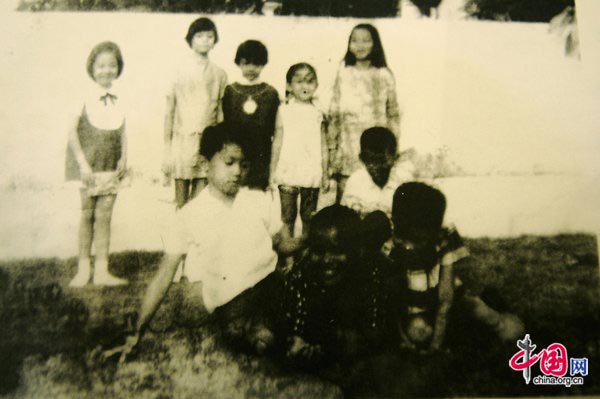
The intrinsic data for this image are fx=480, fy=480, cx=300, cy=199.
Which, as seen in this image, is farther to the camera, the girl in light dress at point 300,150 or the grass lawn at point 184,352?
the girl in light dress at point 300,150

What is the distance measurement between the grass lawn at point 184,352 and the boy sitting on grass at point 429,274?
0.04 meters

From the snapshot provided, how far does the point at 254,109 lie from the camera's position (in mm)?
1477

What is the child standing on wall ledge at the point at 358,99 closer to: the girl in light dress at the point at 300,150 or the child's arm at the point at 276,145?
the girl in light dress at the point at 300,150

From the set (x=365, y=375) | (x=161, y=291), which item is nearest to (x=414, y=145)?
(x=365, y=375)

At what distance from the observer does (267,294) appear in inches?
55.2

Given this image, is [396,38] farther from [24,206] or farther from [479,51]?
[24,206]

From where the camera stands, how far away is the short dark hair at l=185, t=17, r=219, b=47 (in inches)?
59.3

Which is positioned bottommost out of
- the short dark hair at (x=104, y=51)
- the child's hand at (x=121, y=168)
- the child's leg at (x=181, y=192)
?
the child's leg at (x=181, y=192)

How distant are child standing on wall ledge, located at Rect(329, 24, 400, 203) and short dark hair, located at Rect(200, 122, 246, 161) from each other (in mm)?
290

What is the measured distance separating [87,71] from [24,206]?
1.49ft

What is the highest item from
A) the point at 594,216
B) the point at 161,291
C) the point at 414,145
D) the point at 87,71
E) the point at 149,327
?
the point at 87,71

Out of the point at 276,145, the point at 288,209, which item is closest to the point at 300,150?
the point at 276,145

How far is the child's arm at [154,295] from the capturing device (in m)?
1.38
